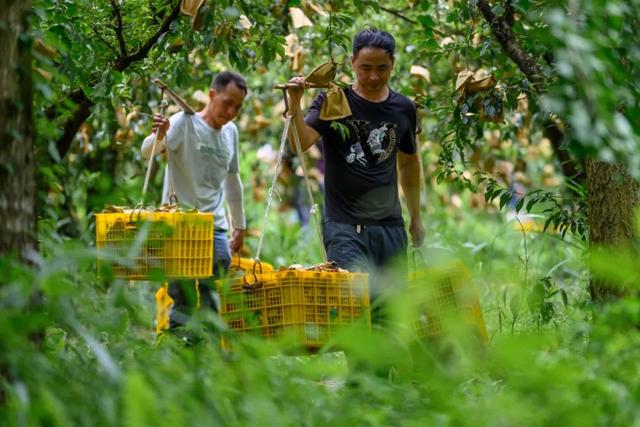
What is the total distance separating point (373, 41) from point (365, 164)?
551 mm

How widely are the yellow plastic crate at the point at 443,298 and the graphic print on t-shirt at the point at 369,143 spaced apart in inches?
23.9

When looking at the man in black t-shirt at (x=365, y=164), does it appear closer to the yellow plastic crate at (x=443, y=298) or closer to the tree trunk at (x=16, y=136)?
the yellow plastic crate at (x=443, y=298)

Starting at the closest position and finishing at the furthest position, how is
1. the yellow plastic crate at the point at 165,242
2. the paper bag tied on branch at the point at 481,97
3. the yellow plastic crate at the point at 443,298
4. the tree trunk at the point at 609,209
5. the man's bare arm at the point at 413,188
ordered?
1. the tree trunk at the point at 609,209
2. the yellow plastic crate at the point at 443,298
3. the yellow plastic crate at the point at 165,242
4. the paper bag tied on branch at the point at 481,97
5. the man's bare arm at the point at 413,188

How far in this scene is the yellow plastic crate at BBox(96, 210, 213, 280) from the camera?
5.47 metres

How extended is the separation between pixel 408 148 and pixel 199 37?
1.11 metres

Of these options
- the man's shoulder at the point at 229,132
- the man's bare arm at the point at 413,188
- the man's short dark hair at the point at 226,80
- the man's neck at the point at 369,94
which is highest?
the man's short dark hair at the point at 226,80

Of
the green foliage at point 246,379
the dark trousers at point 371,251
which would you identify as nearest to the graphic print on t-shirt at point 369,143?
the dark trousers at point 371,251

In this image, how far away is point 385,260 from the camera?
5.73 m

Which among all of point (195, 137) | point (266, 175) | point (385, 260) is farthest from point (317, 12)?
point (266, 175)

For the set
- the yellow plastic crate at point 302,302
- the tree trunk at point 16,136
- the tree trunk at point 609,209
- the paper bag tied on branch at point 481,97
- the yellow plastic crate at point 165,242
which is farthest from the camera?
the paper bag tied on branch at point 481,97

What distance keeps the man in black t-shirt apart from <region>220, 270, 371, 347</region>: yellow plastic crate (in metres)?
0.70

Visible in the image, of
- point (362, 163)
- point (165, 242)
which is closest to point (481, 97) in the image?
point (362, 163)

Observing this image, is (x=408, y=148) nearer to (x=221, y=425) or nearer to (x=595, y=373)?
(x=595, y=373)

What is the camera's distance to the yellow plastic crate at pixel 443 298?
5266mm
